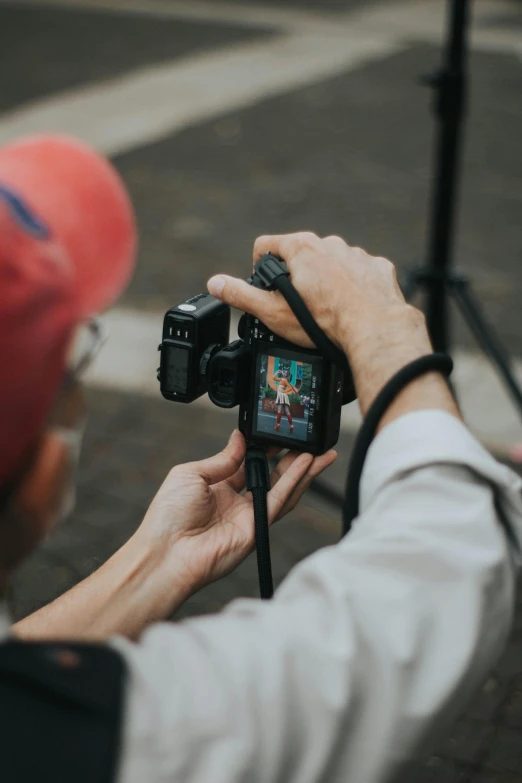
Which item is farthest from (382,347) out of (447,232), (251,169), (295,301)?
(251,169)

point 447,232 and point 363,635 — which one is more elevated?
point 447,232

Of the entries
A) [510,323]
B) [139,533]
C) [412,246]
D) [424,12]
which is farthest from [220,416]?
[424,12]

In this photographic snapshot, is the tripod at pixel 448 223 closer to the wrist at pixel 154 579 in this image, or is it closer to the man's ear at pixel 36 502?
the wrist at pixel 154 579

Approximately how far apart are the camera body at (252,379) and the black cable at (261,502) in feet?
0.08

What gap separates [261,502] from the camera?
1.57m

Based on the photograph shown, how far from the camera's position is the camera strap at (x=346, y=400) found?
3.66 feet

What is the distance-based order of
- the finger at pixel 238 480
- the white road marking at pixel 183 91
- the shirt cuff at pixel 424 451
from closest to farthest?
the shirt cuff at pixel 424 451 → the finger at pixel 238 480 → the white road marking at pixel 183 91

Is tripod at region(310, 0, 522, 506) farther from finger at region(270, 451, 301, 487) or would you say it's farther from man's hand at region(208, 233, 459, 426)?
man's hand at region(208, 233, 459, 426)

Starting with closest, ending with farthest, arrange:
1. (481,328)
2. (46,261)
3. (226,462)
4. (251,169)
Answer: (46,261) → (226,462) → (481,328) → (251,169)

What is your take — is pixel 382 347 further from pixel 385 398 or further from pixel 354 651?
pixel 354 651

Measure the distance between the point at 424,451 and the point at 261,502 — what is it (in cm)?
57

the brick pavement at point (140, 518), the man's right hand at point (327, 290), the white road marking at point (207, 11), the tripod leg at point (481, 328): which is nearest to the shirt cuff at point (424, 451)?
the man's right hand at point (327, 290)

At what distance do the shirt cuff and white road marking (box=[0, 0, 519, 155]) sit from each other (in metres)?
6.58

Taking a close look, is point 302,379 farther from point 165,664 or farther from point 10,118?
point 10,118
